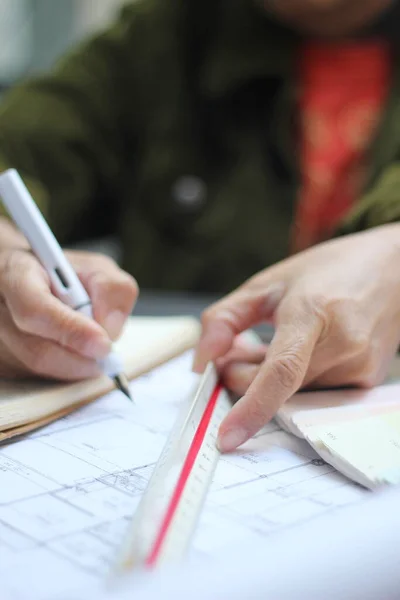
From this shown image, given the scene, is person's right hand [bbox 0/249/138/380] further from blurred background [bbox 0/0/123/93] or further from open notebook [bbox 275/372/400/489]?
blurred background [bbox 0/0/123/93]

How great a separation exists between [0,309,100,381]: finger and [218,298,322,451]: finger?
126 mm

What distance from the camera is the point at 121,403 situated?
448 mm

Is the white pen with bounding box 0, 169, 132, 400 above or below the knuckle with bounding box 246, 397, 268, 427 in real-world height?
above

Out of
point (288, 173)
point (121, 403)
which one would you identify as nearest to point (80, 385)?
point (121, 403)

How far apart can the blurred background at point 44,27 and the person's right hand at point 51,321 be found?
1.12 meters

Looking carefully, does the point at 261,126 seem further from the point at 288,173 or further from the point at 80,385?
the point at 80,385

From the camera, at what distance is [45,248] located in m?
0.46

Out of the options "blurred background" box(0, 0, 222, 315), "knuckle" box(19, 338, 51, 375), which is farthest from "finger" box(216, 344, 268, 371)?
"blurred background" box(0, 0, 222, 315)

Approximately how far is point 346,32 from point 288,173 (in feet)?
0.68

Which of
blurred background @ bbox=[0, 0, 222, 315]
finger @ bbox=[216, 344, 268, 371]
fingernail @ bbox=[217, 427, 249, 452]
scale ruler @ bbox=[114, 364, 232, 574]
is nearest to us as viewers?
scale ruler @ bbox=[114, 364, 232, 574]

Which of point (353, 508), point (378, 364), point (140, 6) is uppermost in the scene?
point (140, 6)

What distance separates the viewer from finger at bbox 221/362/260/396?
1.39ft

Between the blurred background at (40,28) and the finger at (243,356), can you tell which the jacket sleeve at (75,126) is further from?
the blurred background at (40,28)

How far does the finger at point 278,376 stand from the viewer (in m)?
0.36
